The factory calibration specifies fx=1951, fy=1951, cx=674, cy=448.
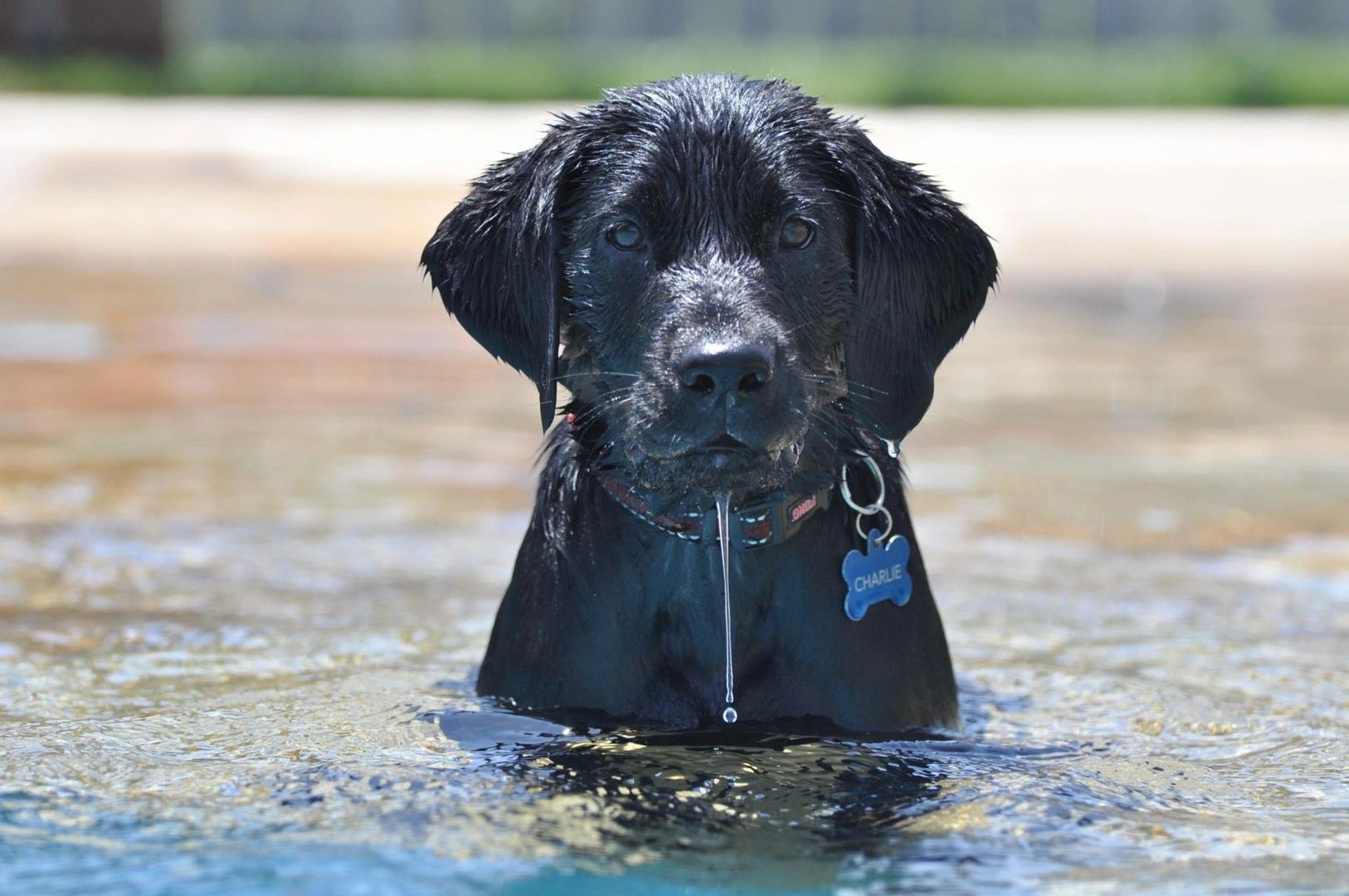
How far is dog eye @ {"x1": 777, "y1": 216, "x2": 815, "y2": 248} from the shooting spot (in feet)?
14.0

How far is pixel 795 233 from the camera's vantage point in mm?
4281

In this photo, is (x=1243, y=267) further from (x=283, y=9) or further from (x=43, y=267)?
(x=283, y=9)

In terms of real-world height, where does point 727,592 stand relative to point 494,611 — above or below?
above

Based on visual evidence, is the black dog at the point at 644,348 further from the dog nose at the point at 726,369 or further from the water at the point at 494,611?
the dog nose at the point at 726,369

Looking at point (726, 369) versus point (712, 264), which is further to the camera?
→ point (712, 264)

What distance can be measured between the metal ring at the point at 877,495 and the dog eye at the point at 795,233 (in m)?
0.52

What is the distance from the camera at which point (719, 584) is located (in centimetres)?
436

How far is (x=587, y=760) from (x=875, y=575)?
82 centimetres

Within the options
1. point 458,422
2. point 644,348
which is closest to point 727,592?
point 644,348

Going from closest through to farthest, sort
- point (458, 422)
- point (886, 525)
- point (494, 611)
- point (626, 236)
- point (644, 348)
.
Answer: point (644, 348), point (626, 236), point (886, 525), point (494, 611), point (458, 422)

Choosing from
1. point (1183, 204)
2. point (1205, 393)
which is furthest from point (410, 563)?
point (1183, 204)

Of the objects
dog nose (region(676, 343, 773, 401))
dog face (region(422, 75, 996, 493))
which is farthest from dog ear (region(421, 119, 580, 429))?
dog nose (region(676, 343, 773, 401))

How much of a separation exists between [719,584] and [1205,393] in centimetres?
653

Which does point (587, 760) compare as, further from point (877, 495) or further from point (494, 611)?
point (494, 611)
